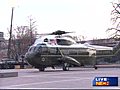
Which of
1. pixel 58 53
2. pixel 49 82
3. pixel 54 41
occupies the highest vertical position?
pixel 54 41

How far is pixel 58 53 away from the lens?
4194 centimetres

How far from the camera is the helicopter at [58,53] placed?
40.6 metres

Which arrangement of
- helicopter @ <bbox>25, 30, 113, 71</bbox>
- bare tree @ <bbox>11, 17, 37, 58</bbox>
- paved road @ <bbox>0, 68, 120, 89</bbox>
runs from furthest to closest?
bare tree @ <bbox>11, 17, 37, 58</bbox> < helicopter @ <bbox>25, 30, 113, 71</bbox> < paved road @ <bbox>0, 68, 120, 89</bbox>

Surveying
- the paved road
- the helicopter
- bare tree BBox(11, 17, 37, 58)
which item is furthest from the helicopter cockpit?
bare tree BBox(11, 17, 37, 58)

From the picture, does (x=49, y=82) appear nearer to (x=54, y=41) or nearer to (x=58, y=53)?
(x=58, y=53)

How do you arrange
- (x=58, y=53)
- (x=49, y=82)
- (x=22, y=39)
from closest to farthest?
(x=49, y=82), (x=58, y=53), (x=22, y=39)

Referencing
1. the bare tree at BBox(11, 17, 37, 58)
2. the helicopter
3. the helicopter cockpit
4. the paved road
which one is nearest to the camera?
the paved road

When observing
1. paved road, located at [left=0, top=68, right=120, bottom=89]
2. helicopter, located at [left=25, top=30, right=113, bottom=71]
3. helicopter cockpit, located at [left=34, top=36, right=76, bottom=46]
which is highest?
helicopter cockpit, located at [left=34, top=36, right=76, bottom=46]

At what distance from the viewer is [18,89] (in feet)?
54.2

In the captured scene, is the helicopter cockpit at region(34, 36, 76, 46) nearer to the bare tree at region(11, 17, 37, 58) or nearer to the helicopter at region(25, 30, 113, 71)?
the helicopter at region(25, 30, 113, 71)

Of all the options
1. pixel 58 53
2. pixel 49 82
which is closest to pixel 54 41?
pixel 58 53

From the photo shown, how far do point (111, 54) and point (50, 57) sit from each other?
12.4 meters

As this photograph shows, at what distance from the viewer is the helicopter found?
40.6 meters

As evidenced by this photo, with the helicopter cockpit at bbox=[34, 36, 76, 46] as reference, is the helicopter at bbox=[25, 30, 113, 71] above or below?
below
